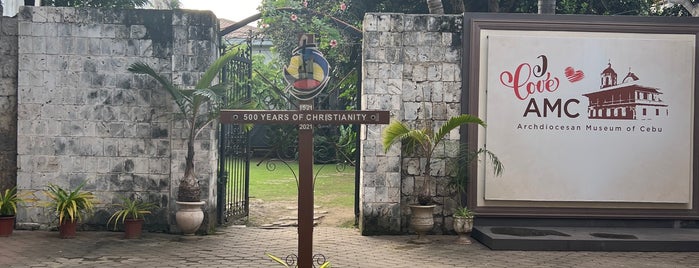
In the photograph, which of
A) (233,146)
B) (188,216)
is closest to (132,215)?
(188,216)

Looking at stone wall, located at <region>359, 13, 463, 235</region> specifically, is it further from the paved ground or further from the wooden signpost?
the wooden signpost

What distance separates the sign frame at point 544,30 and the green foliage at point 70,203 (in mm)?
4875

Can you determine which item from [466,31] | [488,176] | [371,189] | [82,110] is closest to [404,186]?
[371,189]

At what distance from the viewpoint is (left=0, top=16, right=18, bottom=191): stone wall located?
9.48 meters

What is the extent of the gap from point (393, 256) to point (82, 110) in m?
4.48

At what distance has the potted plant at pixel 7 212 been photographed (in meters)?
8.88

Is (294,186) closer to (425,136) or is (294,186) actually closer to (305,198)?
(425,136)

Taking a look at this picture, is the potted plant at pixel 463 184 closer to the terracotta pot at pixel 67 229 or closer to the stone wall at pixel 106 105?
the stone wall at pixel 106 105

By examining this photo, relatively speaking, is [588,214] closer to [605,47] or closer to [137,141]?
[605,47]

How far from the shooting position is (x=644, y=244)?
8531 mm

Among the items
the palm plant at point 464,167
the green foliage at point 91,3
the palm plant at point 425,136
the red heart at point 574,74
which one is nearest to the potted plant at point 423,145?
the palm plant at point 425,136

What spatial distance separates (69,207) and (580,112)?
6.60 meters

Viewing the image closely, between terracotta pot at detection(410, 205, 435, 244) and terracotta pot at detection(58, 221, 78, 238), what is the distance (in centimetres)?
418

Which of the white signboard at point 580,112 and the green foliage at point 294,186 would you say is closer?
the white signboard at point 580,112
